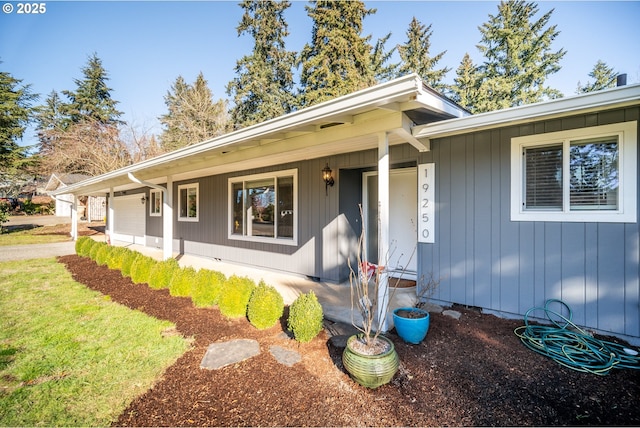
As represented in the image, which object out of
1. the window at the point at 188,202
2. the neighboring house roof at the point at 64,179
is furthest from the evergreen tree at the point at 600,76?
the neighboring house roof at the point at 64,179

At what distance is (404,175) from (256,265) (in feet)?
12.8

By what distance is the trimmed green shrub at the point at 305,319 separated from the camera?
2859mm

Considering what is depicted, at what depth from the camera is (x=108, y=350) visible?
9.48ft

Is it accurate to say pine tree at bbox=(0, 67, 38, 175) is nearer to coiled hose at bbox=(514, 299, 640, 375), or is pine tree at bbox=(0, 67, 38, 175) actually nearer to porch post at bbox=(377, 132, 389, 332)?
porch post at bbox=(377, 132, 389, 332)

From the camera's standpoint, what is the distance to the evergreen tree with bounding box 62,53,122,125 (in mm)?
26909

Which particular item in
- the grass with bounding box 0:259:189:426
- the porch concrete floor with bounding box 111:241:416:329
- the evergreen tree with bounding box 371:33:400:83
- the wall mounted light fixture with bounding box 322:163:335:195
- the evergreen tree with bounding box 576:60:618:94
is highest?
the evergreen tree with bounding box 371:33:400:83

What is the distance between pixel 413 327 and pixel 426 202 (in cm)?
194

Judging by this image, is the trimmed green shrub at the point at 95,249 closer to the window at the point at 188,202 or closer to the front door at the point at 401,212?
the window at the point at 188,202

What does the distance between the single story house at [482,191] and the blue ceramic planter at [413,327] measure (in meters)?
0.63

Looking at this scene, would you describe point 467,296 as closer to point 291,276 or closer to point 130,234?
point 291,276

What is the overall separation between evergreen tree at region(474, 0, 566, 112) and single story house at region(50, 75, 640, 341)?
48.2 ft

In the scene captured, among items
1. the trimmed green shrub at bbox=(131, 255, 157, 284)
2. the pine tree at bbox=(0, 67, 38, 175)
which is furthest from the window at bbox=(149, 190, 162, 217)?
the pine tree at bbox=(0, 67, 38, 175)

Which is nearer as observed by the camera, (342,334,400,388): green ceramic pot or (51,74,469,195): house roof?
(342,334,400,388): green ceramic pot

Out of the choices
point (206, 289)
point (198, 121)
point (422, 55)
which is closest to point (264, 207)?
point (206, 289)
